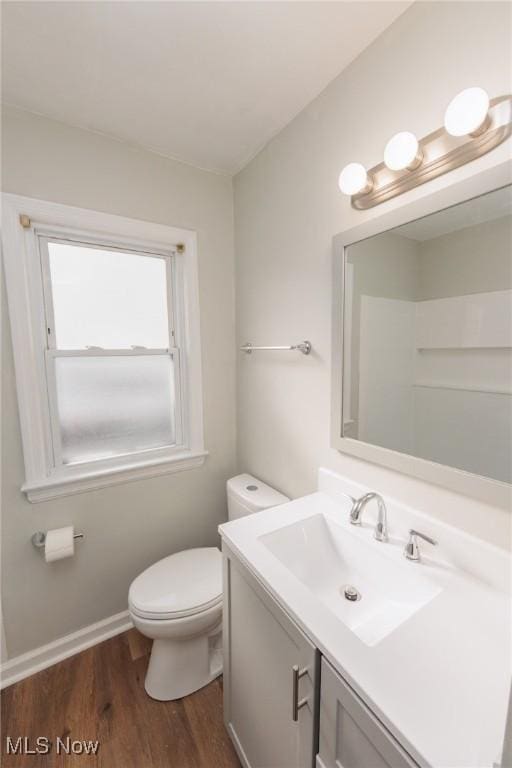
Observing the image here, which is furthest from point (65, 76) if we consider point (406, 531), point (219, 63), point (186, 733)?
point (186, 733)

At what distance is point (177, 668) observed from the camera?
133 centimetres

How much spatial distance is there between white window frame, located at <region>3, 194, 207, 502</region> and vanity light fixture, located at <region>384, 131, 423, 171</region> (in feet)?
3.54

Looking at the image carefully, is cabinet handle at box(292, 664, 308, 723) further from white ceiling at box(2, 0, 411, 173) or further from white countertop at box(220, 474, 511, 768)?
white ceiling at box(2, 0, 411, 173)

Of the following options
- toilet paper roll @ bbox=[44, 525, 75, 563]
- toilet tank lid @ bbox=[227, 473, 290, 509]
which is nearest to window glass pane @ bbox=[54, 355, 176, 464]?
toilet paper roll @ bbox=[44, 525, 75, 563]

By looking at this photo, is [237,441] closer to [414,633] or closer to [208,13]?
[414,633]

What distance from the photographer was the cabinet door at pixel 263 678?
713 millimetres

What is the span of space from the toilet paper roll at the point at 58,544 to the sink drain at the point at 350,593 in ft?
3.78

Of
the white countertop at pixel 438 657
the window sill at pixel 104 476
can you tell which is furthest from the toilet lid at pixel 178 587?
the white countertop at pixel 438 657

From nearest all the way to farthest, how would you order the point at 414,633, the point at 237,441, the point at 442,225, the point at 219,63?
1. the point at 414,633
2. the point at 442,225
3. the point at 219,63
4. the point at 237,441

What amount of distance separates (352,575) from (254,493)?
639mm

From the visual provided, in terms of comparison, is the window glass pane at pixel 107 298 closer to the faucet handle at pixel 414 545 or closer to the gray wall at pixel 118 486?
the gray wall at pixel 118 486

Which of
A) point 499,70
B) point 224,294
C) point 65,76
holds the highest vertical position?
point 65,76

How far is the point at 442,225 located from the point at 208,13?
3.07ft

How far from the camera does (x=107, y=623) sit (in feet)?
5.29
